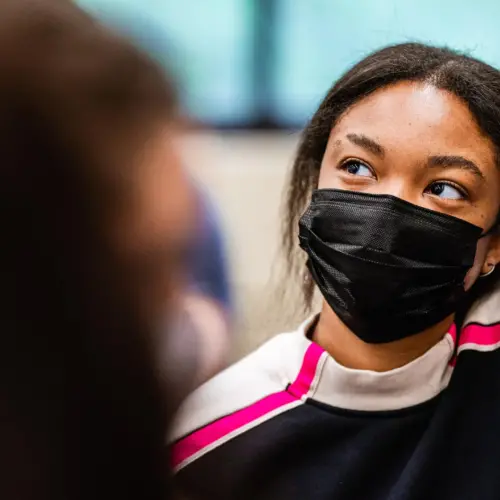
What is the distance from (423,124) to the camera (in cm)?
134

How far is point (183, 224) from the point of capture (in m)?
0.61

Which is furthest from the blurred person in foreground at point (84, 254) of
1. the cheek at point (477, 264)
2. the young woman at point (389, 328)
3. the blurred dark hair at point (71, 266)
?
the cheek at point (477, 264)

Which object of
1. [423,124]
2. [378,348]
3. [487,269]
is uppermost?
[423,124]

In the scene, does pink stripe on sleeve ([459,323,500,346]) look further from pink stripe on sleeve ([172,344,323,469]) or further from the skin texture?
pink stripe on sleeve ([172,344,323,469])

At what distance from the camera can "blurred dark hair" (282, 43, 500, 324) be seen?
1.38 meters

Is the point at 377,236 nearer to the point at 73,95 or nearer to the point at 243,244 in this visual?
the point at 73,95

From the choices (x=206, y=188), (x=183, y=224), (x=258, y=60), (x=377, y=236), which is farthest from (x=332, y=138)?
(x=258, y=60)

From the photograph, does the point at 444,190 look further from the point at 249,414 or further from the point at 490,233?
the point at 249,414

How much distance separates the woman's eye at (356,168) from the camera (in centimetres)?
139

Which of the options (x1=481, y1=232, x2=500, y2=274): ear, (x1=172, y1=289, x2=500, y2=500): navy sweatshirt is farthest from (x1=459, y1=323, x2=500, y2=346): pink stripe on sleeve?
(x1=481, y1=232, x2=500, y2=274): ear

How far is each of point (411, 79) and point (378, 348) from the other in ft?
1.59

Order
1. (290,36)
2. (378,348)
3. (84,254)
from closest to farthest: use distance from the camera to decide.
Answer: (84,254) → (378,348) → (290,36)

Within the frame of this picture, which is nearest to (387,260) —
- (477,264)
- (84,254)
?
(477,264)

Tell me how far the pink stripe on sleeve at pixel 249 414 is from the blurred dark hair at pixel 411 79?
218 millimetres
